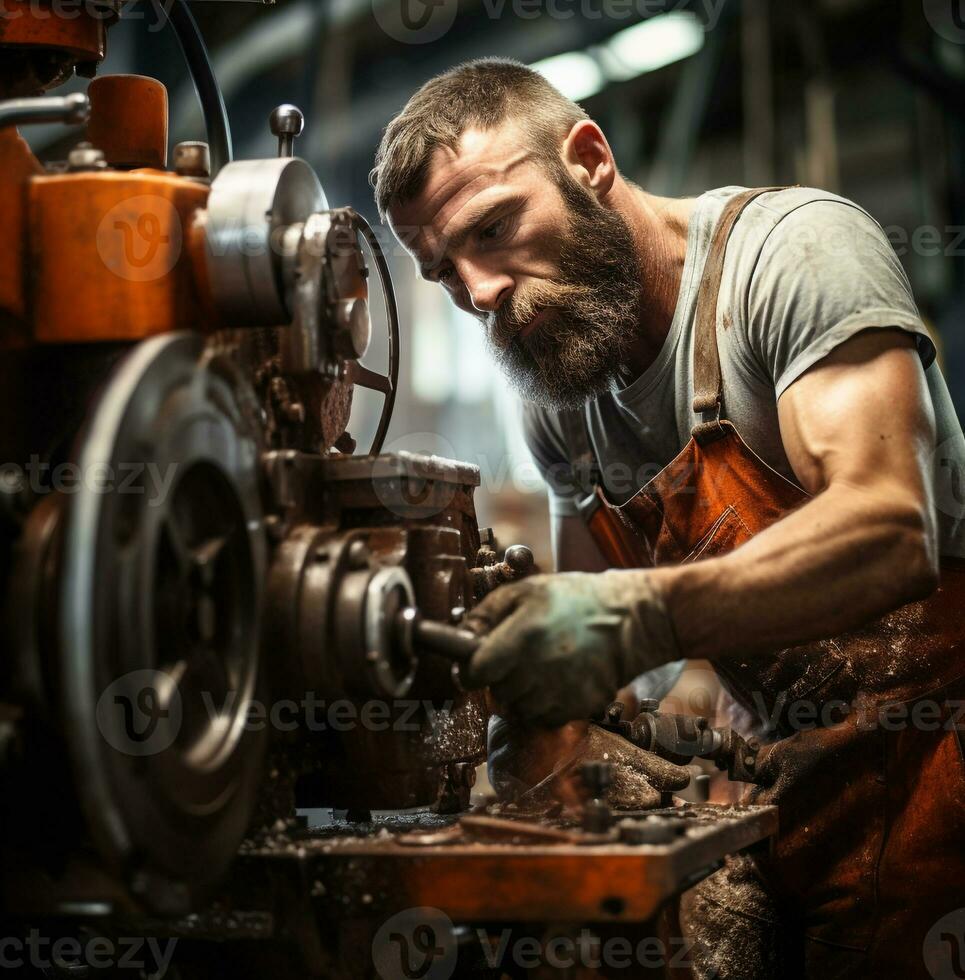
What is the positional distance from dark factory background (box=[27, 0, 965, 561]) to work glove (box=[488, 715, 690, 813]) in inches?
72.4

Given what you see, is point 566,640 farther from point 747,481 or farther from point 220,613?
point 747,481

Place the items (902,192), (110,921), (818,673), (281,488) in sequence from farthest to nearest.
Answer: (902,192)
(818,673)
(281,488)
(110,921)

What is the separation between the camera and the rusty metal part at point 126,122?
4.19 feet

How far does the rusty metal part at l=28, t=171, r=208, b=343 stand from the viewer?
3.51ft

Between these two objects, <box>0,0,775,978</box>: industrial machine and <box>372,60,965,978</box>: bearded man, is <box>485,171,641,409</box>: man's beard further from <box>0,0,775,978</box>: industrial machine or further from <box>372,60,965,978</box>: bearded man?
<box>0,0,775,978</box>: industrial machine

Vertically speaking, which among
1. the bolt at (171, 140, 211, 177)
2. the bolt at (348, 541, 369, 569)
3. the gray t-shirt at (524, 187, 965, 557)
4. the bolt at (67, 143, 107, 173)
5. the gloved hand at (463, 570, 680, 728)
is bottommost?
the gloved hand at (463, 570, 680, 728)

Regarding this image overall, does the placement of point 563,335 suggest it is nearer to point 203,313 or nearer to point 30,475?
point 203,313

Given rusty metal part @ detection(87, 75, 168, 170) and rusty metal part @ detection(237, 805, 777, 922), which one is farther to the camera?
rusty metal part @ detection(87, 75, 168, 170)

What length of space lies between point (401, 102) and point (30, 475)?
11.3 feet

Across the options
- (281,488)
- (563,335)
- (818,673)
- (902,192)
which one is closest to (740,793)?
(818,673)

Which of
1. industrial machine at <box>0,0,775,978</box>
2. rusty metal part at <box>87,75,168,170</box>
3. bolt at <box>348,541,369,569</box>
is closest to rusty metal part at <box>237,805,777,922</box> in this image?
industrial machine at <box>0,0,775,978</box>

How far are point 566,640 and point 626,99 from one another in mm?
4519

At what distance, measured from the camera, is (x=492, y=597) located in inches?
45.9

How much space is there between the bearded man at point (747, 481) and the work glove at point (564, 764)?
0.02 meters
